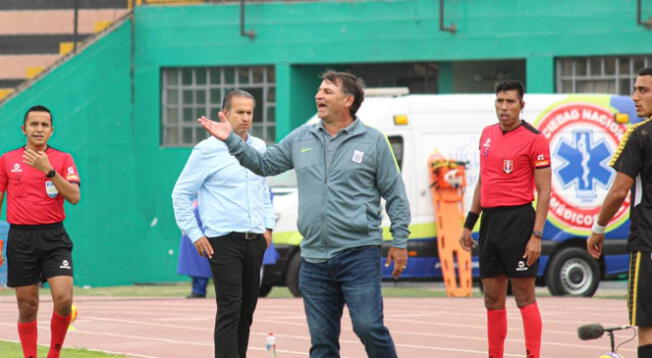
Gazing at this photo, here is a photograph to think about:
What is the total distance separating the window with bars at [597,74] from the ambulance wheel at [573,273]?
5.73 meters

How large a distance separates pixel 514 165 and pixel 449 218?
960 cm

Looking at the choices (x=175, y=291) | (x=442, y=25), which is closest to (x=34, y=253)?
(x=175, y=291)

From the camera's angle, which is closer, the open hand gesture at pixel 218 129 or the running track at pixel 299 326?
the open hand gesture at pixel 218 129

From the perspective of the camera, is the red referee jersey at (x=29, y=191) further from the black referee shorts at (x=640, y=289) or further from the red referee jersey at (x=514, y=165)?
the black referee shorts at (x=640, y=289)

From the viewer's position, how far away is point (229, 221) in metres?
10.4

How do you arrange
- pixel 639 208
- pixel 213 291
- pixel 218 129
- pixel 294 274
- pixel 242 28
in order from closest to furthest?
pixel 218 129
pixel 639 208
pixel 294 274
pixel 213 291
pixel 242 28

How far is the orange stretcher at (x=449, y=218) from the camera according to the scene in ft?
66.1

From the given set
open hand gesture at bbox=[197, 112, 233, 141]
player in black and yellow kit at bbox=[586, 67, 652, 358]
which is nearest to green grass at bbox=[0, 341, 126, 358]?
open hand gesture at bbox=[197, 112, 233, 141]

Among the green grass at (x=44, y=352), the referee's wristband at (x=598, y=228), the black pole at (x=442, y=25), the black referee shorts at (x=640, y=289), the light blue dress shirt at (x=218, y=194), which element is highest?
the black pole at (x=442, y=25)

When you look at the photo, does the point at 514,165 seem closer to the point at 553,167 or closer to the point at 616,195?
the point at 616,195

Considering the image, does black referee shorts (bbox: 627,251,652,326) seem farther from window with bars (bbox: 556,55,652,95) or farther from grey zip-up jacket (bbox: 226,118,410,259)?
window with bars (bbox: 556,55,652,95)

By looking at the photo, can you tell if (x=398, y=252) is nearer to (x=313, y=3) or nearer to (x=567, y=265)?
(x=567, y=265)

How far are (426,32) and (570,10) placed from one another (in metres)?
2.52

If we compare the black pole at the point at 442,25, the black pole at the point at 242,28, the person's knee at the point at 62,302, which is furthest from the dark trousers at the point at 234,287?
the black pole at the point at 242,28
